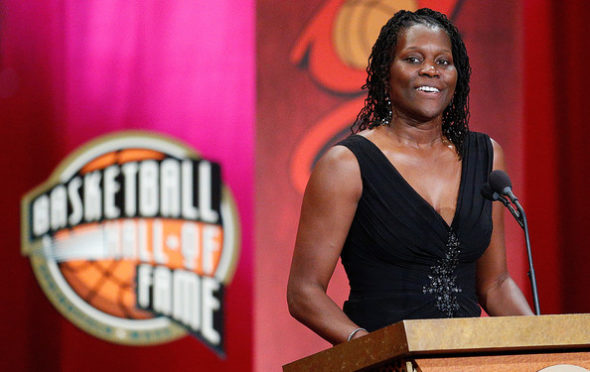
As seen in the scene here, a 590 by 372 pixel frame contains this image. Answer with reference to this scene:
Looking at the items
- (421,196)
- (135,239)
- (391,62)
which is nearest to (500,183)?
(421,196)

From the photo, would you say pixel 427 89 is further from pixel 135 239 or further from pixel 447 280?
pixel 135 239

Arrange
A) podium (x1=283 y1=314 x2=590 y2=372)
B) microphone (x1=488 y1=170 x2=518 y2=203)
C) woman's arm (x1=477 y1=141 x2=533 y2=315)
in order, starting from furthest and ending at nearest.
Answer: woman's arm (x1=477 y1=141 x2=533 y2=315), microphone (x1=488 y1=170 x2=518 y2=203), podium (x1=283 y1=314 x2=590 y2=372)

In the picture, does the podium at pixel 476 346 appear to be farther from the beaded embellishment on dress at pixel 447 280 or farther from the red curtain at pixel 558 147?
the red curtain at pixel 558 147

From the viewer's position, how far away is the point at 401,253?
189 centimetres

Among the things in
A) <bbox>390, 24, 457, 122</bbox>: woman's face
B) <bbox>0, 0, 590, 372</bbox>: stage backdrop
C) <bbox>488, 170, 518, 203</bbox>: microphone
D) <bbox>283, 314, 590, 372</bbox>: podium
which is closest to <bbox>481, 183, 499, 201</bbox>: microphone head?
<bbox>488, 170, 518, 203</bbox>: microphone

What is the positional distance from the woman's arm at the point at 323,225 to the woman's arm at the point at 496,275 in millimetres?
382

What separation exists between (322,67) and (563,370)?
246 cm

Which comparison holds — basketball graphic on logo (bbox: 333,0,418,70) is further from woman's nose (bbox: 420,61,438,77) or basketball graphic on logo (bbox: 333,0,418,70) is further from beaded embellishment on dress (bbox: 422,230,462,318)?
beaded embellishment on dress (bbox: 422,230,462,318)

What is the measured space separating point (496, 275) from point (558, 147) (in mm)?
1833

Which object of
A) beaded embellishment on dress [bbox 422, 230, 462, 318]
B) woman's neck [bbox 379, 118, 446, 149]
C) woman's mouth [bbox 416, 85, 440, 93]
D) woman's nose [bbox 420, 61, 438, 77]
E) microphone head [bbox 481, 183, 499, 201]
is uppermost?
woman's nose [bbox 420, 61, 438, 77]

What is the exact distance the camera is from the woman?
1891 millimetres

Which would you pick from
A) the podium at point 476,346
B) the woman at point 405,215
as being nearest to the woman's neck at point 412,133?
the woman at point 405,215

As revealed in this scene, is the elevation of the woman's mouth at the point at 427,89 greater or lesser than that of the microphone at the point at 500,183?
greater

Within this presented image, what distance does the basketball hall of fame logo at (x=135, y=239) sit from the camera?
142 inches
